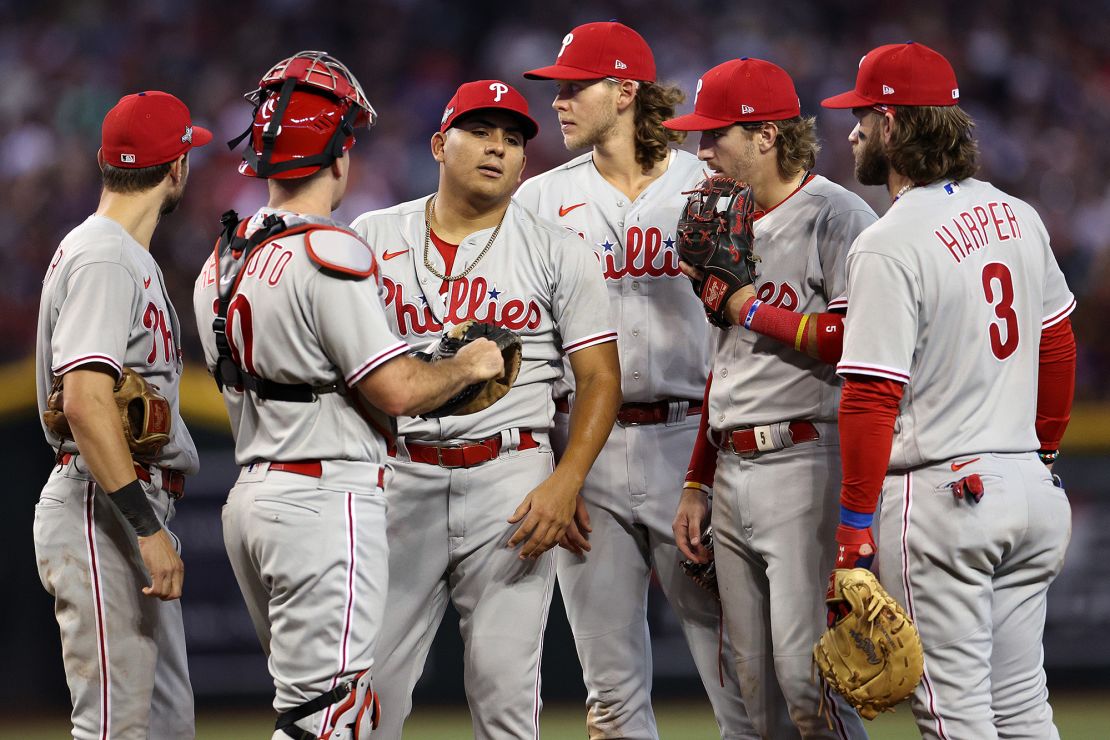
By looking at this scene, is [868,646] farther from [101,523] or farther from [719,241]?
[101,523]

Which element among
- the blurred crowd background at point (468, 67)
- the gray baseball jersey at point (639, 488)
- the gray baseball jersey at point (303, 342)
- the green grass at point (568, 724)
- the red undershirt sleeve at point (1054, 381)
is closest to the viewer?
the gray baseball jersey at point (303, 342)

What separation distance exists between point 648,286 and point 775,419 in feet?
Answer: 2.69

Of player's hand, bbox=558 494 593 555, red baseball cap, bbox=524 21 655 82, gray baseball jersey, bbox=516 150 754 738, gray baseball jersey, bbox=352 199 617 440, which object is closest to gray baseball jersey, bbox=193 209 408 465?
gray baseball jersey, bbox=352 199 617 440

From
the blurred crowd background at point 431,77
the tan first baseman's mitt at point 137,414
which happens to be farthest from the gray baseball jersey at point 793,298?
the blurred crowd background at point 431,77

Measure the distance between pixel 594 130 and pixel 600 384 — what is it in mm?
1181

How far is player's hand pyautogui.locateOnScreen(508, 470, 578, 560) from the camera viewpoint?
12.4 feet

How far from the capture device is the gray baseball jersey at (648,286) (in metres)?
4.42

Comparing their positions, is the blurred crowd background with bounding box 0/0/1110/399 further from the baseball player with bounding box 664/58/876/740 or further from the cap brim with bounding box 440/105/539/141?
the cap brim with bounding box 440/105/539/141

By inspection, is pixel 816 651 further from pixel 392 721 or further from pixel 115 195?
pixel 115 195

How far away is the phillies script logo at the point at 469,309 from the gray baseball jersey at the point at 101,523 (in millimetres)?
782

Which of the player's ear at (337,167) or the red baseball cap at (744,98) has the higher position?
the red baseball cap at (744,98)

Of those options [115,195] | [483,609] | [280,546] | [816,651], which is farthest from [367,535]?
[115,195]

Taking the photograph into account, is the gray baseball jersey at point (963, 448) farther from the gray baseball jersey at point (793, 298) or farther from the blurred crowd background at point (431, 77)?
the blurred crowd background at point (431, 77)

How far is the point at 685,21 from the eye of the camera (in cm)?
1048
